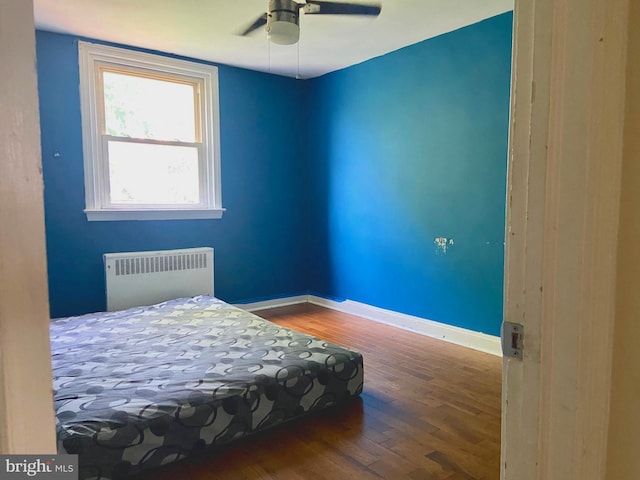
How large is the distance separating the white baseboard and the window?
1318 mm

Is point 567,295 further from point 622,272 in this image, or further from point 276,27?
point 276,27

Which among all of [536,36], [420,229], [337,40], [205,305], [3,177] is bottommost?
[205,305]

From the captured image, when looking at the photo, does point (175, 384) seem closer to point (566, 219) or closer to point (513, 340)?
point (513, 340)

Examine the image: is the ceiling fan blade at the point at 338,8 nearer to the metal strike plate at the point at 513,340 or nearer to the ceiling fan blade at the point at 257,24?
the ceiling fan blade at the point at 257,24

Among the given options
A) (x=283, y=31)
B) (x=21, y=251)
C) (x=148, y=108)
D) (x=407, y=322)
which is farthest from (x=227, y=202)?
(x=21, y=251)

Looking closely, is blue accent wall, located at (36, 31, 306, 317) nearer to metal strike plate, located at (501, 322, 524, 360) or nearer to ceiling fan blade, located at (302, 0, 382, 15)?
ceiling fan blade, located at (302, 0, 382, 15)

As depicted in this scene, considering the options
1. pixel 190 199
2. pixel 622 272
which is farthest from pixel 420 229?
pixel 622 272

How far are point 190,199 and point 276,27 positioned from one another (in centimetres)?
233

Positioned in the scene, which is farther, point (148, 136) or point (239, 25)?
point (148, 136)

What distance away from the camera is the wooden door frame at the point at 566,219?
28.5 inches

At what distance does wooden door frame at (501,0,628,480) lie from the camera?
72 cm

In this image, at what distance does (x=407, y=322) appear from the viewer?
409cm

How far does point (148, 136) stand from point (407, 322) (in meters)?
2.94

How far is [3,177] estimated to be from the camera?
459 mm
